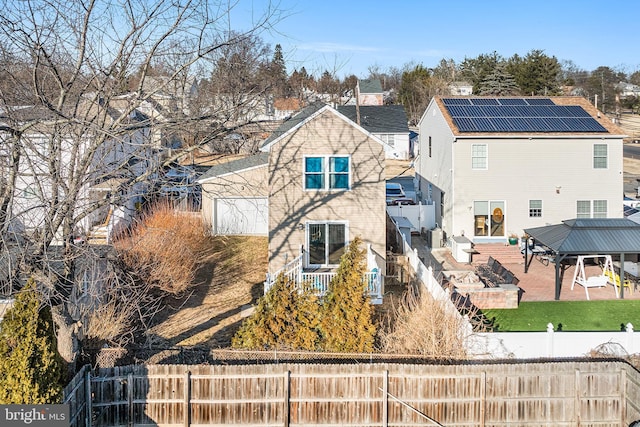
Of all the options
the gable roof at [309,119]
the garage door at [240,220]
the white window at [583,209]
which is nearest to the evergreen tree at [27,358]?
the gable roof at [309,119]

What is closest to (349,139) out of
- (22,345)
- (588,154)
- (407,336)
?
(407,336)

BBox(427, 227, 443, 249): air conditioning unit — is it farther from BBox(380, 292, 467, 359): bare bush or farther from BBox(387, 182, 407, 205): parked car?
BBox(380, 292, 467, 359): bare bush

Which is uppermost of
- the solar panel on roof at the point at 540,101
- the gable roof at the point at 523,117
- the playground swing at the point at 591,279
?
→ the solar panel on roof at the point at 540,101

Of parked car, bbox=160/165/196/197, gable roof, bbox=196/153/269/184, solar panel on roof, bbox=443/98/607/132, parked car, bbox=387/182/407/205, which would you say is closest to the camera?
parked car, bbox=160/165/196/197

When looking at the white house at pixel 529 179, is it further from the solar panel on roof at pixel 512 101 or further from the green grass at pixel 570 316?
the green grass at pixel 570 316

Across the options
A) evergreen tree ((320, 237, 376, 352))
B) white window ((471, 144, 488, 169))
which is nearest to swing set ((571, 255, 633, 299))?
white window ((471, 144, 488, 169))
